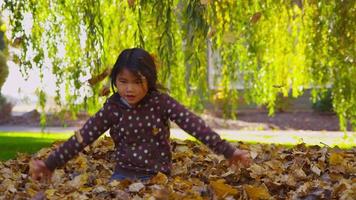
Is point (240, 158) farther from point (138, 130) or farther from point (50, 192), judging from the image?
point (50, 192)

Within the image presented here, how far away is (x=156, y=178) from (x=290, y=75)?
4.70 metres

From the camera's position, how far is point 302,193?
310 centimetres

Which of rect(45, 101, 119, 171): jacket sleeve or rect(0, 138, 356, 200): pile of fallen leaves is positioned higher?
rect(45, 101, 119, 171): jacket sleeve

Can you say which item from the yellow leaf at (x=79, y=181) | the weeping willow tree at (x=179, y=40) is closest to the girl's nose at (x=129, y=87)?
the yellow leaf at (x=79, y=181)

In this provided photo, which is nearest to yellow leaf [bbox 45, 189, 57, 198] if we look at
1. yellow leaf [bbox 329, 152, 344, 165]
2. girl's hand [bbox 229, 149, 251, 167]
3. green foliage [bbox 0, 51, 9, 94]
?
girl's hand [bbox 229, 149, 251, 167]

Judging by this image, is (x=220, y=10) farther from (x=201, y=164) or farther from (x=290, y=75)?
(x=290, y=75)

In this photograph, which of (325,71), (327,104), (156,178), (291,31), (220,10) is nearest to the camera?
(156,178)

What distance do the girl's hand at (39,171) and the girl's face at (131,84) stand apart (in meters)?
0.55

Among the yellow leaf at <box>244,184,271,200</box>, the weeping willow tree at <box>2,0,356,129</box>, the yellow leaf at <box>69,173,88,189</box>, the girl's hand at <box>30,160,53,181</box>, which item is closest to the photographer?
the yellow leaf at <box>244,184,271,200</box>

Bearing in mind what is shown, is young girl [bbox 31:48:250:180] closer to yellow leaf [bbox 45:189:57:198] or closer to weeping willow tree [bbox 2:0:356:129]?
yellow leaf [bbox 45:189:57:198]

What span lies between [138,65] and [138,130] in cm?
37

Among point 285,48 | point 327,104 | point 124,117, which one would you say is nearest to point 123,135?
point 124,117

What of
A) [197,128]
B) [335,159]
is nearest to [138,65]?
[197,128]

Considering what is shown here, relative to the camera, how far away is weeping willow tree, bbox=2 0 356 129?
5.25 metres
